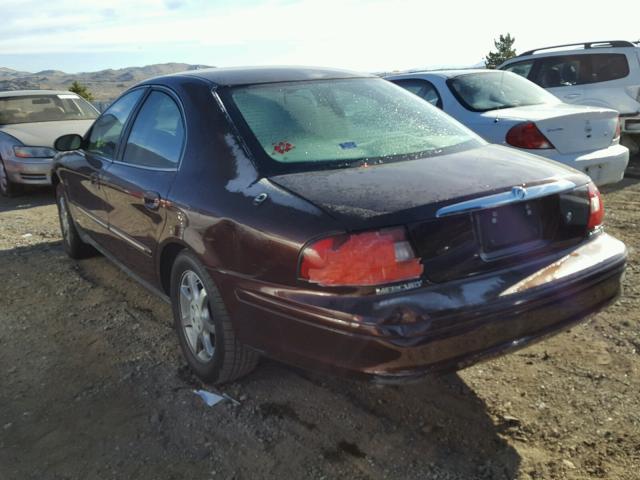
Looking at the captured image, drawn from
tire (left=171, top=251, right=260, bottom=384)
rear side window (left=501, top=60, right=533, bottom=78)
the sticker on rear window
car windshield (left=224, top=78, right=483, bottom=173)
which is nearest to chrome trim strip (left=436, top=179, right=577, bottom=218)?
car windshield (left=224, top=78, right=483, bottom=173)

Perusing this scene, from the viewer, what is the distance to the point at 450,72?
733cm

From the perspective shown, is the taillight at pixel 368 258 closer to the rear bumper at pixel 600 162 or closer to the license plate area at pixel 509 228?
the license plate area at pixel 509 228

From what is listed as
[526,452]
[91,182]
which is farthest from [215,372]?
[91,182]

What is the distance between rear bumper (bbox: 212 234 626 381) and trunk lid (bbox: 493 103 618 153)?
340 centimetres

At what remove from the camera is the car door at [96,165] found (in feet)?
13.8

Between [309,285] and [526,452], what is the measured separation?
3.81 ft

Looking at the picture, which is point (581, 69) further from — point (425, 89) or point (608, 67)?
point (425, 89)

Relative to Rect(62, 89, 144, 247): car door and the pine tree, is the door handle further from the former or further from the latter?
the pine tree

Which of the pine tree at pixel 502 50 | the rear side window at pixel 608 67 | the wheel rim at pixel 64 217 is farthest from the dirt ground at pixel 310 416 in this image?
the pine tree at pixel 502 50

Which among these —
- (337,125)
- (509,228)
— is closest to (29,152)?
(337,125)

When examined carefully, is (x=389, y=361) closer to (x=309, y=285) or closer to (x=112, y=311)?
(x=309, y=285)

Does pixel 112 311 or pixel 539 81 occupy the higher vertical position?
pixel 539 81

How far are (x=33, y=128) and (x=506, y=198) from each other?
8.38 metres

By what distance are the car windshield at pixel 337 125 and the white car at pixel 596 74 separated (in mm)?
6411
